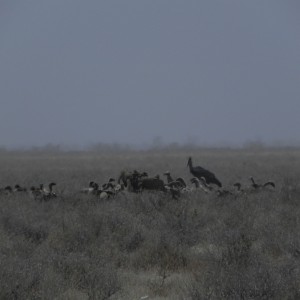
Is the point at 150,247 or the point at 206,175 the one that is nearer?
the point at 150,247

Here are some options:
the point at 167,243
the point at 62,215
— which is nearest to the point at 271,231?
the point at 167,243

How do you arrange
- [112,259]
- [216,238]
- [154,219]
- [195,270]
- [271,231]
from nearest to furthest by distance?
[195,270], [112,259], [216,238], [271,231], [154,219]

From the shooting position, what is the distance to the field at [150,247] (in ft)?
27.1

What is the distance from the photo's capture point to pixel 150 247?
37.2 ft

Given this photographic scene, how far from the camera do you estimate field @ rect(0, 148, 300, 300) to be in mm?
8250

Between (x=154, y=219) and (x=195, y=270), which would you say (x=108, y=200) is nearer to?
(x=154, y=219)

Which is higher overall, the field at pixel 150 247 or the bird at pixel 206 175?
the bird at pixel 206 175

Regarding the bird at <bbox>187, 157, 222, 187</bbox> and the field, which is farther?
the bird at <bbox>187, 157, 222, 187</bbox>

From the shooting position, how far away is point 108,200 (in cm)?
1659

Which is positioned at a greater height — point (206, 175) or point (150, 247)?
point (206, 175)

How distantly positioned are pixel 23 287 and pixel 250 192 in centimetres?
1219

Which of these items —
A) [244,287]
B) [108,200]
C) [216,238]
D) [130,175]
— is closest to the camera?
[244,287]

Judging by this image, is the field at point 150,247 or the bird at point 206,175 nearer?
the field at point 150,247

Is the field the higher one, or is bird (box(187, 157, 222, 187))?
bird (box(187, 157, 222, 187))
